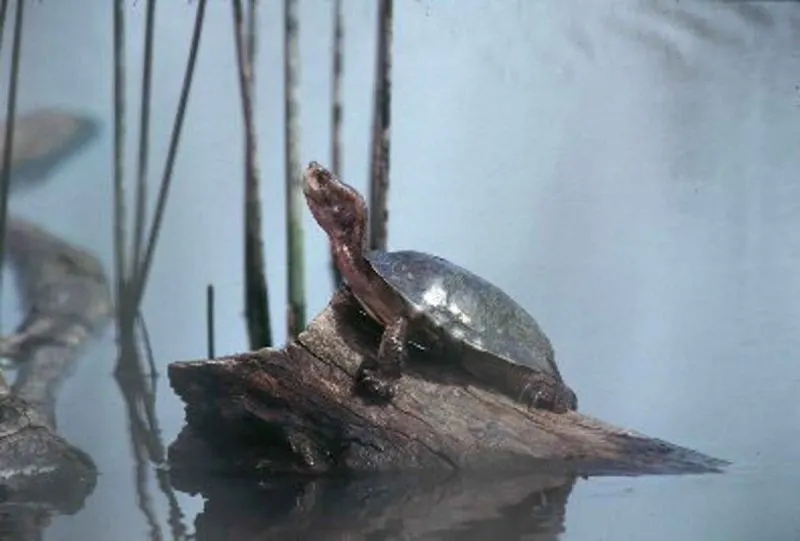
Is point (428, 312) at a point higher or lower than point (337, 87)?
lower

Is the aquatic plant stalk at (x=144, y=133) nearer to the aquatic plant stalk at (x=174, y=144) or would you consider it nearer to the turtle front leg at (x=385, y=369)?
the aquatic plant stalk at (x=174, y=144)

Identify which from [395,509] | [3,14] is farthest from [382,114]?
[395,509]

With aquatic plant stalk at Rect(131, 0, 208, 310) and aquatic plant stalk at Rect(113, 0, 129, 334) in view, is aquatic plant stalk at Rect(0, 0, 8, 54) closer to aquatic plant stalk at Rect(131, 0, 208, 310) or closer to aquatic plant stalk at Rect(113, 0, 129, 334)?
aquatic plant stalk at Rect(113, 0, 129, 334)

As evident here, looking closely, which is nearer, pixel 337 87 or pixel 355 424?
→ pixel 355 424

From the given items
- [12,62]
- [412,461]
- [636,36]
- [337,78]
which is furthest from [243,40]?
[412,461]

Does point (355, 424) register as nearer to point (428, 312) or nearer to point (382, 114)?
point (428, 312)

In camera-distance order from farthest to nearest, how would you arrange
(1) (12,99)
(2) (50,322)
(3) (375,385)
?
(2) (50,322)
(1) (12,99)
(3) (375,385)

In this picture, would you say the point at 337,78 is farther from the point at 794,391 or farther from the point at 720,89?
the point at 794,391

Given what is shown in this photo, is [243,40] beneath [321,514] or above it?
above
